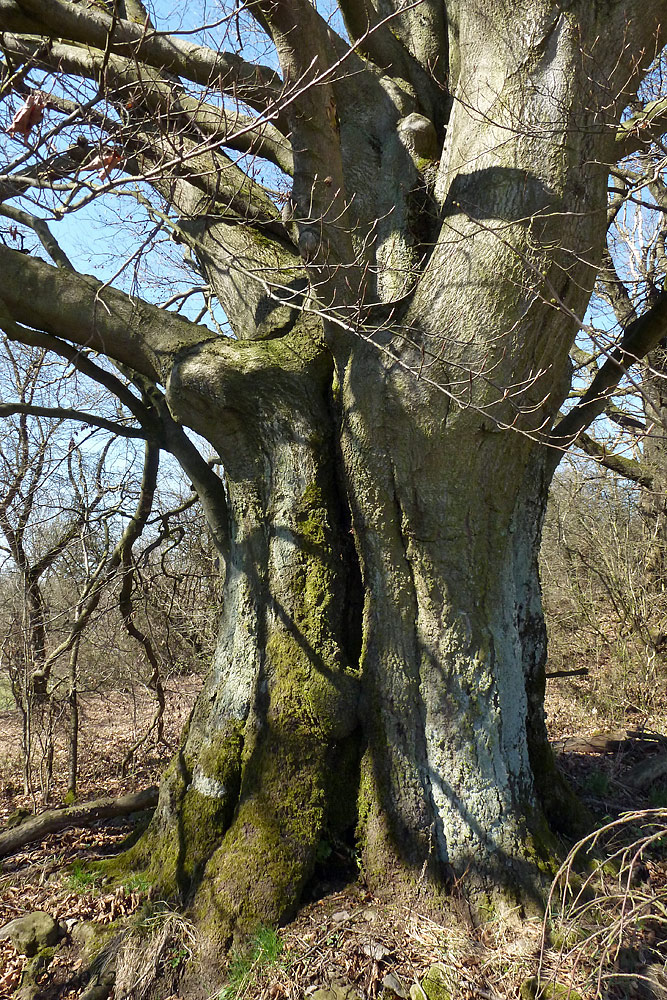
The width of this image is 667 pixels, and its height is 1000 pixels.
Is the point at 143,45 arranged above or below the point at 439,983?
above

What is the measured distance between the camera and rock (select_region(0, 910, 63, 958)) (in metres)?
3.10

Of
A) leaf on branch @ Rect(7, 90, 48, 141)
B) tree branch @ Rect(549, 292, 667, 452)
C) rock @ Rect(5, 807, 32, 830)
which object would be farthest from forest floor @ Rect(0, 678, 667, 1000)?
leaf on branch @ Rect(7, 90, 48, 141)

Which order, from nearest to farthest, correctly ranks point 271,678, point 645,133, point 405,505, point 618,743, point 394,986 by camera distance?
1. point 394,986
2. point 405,505
3. point 271,678
4. point 645,133
5. point 618,743

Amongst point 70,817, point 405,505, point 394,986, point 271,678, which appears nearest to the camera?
point 394,986

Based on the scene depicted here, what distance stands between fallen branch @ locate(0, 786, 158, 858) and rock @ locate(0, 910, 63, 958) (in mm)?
731

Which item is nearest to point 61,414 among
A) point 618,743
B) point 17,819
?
point 17,819

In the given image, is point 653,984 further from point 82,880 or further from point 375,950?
point 82,880

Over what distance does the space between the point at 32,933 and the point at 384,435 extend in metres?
2.99

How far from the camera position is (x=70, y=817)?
159 inches

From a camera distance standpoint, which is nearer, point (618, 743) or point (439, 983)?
point (439, 983)

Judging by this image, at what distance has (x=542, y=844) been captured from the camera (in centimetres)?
324

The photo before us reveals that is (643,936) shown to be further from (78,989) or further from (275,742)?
(78,989)

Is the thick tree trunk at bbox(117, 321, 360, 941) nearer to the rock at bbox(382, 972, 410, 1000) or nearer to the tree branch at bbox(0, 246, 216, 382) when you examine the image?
the tree branch at bbox(0, 246, 216, 382)

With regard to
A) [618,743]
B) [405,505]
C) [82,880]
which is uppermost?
[405,505]
